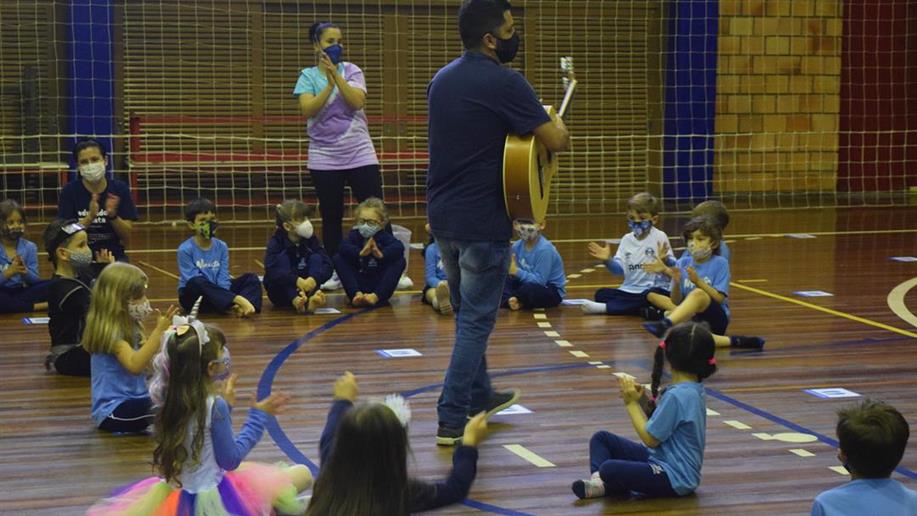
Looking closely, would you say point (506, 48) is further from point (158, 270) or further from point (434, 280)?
point (158, 270)

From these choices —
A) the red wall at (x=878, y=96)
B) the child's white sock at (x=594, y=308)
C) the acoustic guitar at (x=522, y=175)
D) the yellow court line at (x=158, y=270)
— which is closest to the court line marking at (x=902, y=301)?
the child's white sock at (x=594, y=308)

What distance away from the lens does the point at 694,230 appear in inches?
260

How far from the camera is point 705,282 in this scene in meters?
6.51

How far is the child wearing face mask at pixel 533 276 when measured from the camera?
7.57m

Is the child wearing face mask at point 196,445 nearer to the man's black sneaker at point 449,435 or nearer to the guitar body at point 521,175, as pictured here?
the man's black sneaker at point 449,435

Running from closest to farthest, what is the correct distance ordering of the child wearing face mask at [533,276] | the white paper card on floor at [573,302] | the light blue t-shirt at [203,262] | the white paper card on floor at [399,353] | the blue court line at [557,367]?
the blue court line at [557,367] < the white paper card on floor at [399,353] < the light blue t-shirt at [203,262] < the child wearing face mask at [533,276] < the white paper card on floor at [573,302]

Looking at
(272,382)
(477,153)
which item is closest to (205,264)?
(272,382)

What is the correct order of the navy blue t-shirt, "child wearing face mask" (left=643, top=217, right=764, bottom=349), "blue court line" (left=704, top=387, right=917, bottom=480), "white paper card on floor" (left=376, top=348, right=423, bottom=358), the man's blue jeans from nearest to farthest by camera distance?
"blue court line" (left=704, top=387, right=917, bottom=480) → the man's blue jeans → "white paper card on floor" (left=376, top=348, right=423, bottom=358) → "child wearing face mask" (left=643, top=217, right=764, bottom=349) → the navy blue t-shirt

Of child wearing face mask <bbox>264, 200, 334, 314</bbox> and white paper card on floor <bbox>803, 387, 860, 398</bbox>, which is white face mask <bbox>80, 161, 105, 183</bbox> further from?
white paper card on floor <bbox>803, 387, 860, 398</bbox>

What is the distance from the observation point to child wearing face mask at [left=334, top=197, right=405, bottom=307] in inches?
299

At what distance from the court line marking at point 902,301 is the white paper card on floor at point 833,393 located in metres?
1.71

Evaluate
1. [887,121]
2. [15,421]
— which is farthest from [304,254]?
[887,121]

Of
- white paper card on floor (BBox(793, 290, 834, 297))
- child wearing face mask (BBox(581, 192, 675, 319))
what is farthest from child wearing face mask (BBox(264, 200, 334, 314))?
white paper card on floor (BBox(793, 290, 834, 297))

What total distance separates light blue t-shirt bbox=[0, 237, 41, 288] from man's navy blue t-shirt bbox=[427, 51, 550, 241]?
368cm
